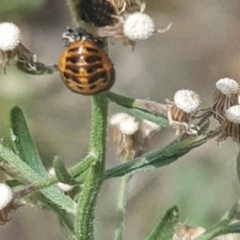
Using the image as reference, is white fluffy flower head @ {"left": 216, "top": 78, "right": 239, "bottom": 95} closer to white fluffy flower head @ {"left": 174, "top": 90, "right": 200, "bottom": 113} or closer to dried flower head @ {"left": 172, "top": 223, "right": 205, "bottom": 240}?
white fluffy flower head @ {"left": 174, "top": 90, "right": 200, "bottom": 113}

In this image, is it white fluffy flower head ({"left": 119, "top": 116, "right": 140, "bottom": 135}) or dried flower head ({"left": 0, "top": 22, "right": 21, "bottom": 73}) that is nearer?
dried flower head ({"left": 0, "top": 22, "right": 21, "bottom": 73})

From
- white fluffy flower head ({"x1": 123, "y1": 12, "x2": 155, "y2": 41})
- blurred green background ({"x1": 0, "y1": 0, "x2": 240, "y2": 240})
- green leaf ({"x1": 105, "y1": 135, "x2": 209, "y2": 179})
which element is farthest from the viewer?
blurred green background ({"x1": 0, "y1": 0, "x2": 240, "y2": 240})

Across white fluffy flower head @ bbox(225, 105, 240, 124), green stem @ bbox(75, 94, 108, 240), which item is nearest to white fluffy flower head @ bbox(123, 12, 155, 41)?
green stem @ bbox(75, 94, 108, 240)

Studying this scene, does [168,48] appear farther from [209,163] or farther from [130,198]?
[130,198]

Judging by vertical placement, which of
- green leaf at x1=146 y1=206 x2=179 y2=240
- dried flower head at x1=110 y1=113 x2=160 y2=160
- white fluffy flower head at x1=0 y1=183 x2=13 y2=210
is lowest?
green leaf at x1=146 y1=206 x2=179 y2=240

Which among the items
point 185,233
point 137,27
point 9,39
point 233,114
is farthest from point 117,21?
point 185,233

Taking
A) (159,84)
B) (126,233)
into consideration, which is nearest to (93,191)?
(126,233)

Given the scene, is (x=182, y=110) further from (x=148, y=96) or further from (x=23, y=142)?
(x=148, y=96)
